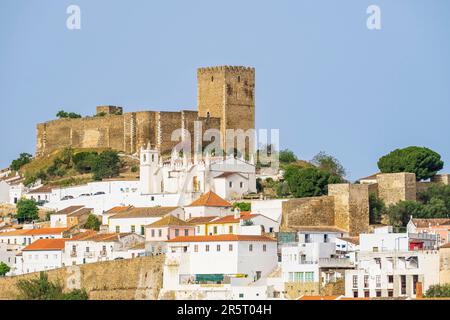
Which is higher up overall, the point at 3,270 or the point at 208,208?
the point at 208,208

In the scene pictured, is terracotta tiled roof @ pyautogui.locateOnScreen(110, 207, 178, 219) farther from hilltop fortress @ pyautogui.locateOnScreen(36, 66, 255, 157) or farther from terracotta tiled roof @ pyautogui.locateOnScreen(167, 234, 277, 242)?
hilltop fortress @ pyautogui.locateOnScreen(36, 66, 255, 157)

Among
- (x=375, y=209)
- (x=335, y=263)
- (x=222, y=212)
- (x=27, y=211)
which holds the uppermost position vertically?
(x=27, y=211)

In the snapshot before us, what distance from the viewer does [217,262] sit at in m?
43.0

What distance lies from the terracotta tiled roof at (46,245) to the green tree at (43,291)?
2565 millimetres

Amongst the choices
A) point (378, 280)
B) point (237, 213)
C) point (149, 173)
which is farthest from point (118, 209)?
point (378, 280)

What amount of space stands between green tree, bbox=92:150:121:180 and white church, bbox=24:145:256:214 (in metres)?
3.33

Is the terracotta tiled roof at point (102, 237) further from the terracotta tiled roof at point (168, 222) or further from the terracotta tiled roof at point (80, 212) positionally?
the terracotta tiled roof at point (80, 212)

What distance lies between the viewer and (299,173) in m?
52.2

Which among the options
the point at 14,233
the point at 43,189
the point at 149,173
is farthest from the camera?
the point at 43,189

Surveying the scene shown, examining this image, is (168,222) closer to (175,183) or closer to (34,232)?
(175,183)

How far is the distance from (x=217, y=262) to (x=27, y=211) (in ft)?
47.1

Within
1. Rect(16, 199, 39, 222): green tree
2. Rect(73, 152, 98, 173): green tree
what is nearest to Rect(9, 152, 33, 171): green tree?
Rect(73, 152, 98, 173): green tree

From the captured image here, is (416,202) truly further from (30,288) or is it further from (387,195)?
(30,288)

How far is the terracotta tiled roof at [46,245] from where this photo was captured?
160ft
